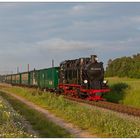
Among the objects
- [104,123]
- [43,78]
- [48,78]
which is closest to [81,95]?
[48,78]

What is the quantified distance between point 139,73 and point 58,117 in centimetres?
5487

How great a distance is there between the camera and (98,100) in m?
33.1

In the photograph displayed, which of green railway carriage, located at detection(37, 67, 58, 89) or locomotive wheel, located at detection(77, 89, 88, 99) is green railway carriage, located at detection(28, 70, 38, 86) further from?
locomotive wheel, located at detection(77, 89, 88, 99)

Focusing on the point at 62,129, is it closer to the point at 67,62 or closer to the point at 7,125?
the point at 7,125

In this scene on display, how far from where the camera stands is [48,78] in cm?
4925

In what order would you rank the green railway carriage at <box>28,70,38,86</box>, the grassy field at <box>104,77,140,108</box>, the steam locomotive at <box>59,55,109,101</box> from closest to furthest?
the grassy field at <box>104,77,140,108</box> < the steam locomotive at <box>59,55,109,101</box> < the green railway carriage at <box>28,70,38,86</box>

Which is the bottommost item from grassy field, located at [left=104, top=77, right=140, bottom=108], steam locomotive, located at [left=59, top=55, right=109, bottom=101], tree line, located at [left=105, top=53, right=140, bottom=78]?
grassy field, located at [left=104, top=77, right=140, bottom=108]

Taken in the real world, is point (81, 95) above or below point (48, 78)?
below

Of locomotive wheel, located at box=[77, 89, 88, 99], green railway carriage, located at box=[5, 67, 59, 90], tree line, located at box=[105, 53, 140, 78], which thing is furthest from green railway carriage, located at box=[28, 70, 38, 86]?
locomotive wheel, located at box=[77, 89, 88, 99]

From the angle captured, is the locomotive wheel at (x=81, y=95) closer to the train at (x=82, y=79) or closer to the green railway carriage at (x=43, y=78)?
the train at (x=82, y=79)

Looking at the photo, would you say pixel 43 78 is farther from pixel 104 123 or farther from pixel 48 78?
pixel 104 123

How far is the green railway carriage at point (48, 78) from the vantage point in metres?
45.0

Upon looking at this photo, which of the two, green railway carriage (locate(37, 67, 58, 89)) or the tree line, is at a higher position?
the tree line

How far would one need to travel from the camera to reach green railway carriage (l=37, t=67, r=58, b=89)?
1772 inches
